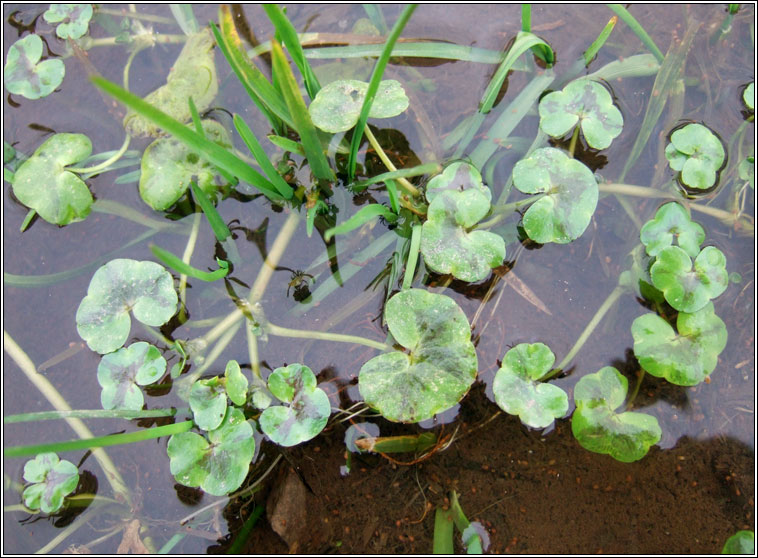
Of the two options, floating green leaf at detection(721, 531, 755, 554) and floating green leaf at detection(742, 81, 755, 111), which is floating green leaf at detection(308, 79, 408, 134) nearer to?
floating green leaf at detection(742, 81, 755, 111)

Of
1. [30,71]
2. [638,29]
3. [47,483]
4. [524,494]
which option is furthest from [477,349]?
[30,71]

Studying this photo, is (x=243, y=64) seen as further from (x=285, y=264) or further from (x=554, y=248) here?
(x=554, y=248)

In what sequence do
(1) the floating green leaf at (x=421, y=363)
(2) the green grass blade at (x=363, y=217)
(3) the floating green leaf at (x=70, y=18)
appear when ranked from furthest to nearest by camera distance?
(3) the floating green leaf at (x=70, y=18), (1) the floating green leaf at (x=421, y=363), (2) the green grass blade at (x=363, y=217)

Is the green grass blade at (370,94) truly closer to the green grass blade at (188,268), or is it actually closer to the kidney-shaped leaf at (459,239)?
the kidney-shaped leaf at (459,239)

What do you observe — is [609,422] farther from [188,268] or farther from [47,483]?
[47,483]

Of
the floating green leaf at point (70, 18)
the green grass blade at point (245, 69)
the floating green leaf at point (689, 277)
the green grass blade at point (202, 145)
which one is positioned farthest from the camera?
the floating green leaf at point (70, 18)

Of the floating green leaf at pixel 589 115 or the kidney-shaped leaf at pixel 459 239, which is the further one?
the floating green leaf at pixel 589 115

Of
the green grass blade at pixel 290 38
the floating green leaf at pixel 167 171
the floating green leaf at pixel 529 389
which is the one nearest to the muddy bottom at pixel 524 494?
the floating green leaf at pixel 529 389
